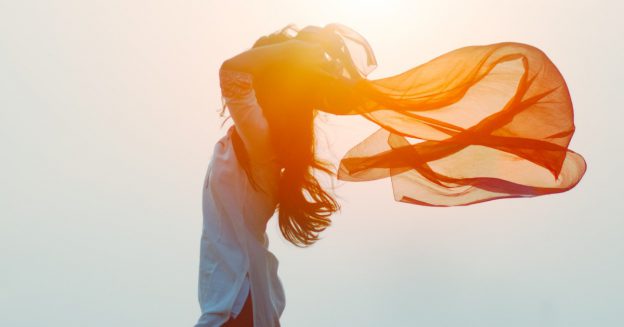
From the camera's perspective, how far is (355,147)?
2.92 meters

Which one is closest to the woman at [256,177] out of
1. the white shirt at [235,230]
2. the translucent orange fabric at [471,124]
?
the white shirt at [235,230]

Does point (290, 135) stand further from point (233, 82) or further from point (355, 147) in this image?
point (355, 147)

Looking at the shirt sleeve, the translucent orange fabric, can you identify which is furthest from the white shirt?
the translucent orange fabric

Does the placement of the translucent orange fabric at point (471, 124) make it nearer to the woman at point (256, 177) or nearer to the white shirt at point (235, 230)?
the woman at point (256, 177)

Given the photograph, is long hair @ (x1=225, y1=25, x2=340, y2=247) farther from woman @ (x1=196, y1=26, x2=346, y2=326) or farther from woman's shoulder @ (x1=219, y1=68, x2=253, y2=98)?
woman's shoulder @ (x1=219, y1=68, x2=253, y2=98)

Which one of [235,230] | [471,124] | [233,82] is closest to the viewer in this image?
[233,82]

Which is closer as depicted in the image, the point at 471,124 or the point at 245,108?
the point at 245,108

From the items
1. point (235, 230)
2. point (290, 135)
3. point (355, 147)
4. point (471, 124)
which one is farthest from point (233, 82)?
point (471, 124)

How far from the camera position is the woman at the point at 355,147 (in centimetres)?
237

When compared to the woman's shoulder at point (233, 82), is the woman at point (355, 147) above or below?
below

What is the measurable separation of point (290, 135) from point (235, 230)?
35 cm

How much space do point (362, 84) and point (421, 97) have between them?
0.26 metres

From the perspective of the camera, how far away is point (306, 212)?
2586 mm

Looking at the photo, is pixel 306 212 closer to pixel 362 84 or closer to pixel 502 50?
pixel 362 84
